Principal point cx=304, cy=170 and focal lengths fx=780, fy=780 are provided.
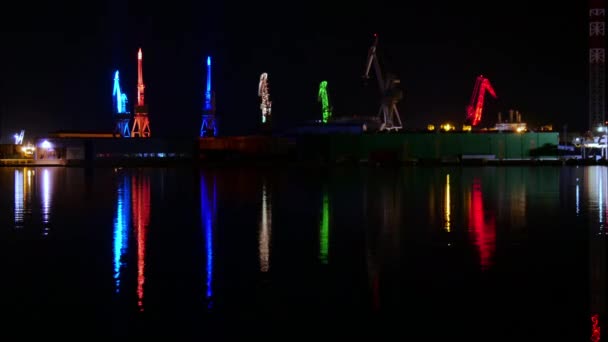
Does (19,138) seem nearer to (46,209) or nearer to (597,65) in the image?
(597,65)

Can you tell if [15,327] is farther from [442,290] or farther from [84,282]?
[442,290]

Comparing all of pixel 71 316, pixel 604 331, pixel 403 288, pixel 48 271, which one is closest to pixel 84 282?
pixel 48 271

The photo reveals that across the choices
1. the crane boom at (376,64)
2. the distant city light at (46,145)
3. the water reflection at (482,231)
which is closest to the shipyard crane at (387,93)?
the crane boom at (376,64)

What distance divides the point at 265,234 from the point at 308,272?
3858 mm

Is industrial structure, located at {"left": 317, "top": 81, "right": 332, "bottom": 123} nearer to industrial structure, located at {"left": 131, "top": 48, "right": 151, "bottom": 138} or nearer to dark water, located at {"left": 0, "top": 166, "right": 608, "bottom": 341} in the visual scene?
industrial structure, located at {"left": 131, "top": 48, "right": 151, "bottom": 138}

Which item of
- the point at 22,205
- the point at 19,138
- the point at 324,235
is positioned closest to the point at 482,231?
the point at 324,235

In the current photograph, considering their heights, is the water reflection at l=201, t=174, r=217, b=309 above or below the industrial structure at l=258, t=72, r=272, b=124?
below

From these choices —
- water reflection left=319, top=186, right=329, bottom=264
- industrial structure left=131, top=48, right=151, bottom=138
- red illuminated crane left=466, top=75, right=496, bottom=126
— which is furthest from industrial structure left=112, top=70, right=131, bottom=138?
water reflection left=319, top=186, right=329, bottom=264

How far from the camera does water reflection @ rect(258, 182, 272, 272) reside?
10.3 metres

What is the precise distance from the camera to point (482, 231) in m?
13.5

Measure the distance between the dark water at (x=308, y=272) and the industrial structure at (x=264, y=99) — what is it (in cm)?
6105

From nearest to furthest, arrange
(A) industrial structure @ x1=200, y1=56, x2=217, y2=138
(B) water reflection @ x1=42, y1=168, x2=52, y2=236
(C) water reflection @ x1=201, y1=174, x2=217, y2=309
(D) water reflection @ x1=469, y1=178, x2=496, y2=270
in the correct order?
1. (C) water reflection @ x1=201, y1=174, x2=217, y2=309
2. (D) water reflection @ x1=469, y1=178, x2=496, y2=270
3. (B) water reflection @ x1=42, y1=168, x2=52, y2=236
4. (A) industrial structure @ x1=200, y1=56, x2=217, y2=138

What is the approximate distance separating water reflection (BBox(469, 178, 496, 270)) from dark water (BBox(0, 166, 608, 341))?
0.04 metres

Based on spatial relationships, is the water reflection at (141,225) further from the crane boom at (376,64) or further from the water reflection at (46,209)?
the crane boom at (376,64)
